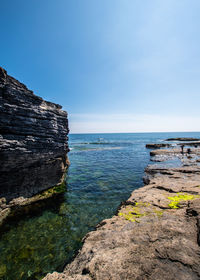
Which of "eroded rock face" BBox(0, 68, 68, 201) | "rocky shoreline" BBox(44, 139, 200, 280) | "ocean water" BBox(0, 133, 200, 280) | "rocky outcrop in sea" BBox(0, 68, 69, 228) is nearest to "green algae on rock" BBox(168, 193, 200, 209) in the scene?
"rocky shoreline" BBox(44, 139, 200, 280)

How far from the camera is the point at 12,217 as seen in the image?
351 inches

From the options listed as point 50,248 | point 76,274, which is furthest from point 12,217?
point 76,274

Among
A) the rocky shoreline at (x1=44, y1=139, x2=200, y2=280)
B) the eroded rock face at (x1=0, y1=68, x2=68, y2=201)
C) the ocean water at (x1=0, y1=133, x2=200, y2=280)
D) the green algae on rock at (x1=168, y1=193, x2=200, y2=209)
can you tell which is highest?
the eroded rock face at (x1=0, y1=68, x2=68, y2=201)

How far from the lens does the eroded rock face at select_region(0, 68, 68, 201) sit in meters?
9.38

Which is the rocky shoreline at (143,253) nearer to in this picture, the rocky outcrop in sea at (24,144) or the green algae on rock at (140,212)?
the green algae on rock at (140,212)

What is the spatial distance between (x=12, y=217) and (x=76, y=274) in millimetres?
8032

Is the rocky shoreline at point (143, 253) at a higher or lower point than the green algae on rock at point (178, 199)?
higher

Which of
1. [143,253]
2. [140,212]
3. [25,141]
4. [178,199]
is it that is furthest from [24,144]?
[178,199]

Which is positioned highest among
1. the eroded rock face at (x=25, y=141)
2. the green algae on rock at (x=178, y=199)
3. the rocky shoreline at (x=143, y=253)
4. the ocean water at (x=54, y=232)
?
the eroded rock face at (x=25, y=141)

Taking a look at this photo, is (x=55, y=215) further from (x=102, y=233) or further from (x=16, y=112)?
(x=16, y=112)

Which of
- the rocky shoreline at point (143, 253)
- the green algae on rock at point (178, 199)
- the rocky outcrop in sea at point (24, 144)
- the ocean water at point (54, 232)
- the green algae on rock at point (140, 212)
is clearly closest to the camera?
the rocky shoreline at point (143, 253)

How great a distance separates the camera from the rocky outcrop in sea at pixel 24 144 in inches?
368

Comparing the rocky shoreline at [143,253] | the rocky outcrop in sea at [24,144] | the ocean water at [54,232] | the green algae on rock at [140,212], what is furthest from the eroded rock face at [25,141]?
the green algae on rock at [140,212]

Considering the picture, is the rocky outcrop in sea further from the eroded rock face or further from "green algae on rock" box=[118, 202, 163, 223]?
"green algae on rock" box=[118, 202, 163, 223]
